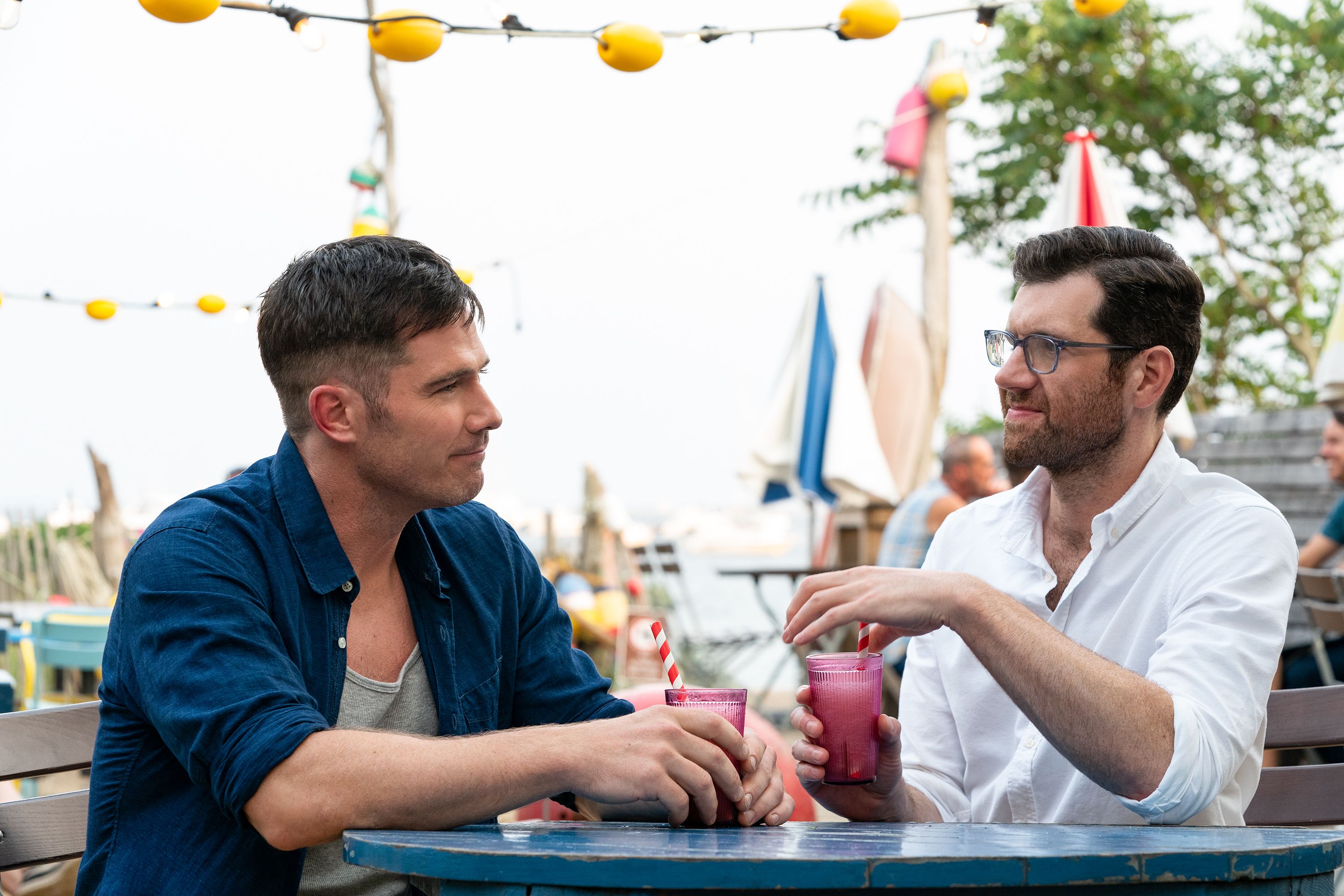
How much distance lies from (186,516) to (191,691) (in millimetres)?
270

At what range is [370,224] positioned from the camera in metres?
4.89

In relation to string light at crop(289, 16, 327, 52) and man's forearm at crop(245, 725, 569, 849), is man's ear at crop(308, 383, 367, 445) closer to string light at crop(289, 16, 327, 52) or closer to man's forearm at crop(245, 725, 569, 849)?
man's forearm at crop(245, 725, 569, 849)

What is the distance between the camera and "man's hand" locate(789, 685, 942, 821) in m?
1.52

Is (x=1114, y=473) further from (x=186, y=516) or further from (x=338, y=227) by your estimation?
(x=338, y=227)

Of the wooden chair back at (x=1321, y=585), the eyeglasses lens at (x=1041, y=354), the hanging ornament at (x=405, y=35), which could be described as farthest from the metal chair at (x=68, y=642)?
the wooden chair back at (x=1321, y=585)

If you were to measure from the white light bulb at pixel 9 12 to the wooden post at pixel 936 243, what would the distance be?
253 inches

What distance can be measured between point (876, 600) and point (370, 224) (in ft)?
13.0

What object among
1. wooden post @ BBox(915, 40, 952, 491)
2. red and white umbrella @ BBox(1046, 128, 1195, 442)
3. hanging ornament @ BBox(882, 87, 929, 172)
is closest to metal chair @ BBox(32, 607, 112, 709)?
red and white umbrella @ BBox(1046, 128, 1195, 442)

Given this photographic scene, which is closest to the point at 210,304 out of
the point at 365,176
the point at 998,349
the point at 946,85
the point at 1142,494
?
the point at 365,176

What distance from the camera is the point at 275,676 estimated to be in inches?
50.0

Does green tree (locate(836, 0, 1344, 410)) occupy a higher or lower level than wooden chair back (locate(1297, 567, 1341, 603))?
higher

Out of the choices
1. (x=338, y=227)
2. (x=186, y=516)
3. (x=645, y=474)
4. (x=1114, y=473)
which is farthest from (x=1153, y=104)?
(x=645, y=474)

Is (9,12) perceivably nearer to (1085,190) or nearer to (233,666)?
(233,666)

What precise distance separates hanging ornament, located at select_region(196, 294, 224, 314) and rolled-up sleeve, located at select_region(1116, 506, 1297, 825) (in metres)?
3.63
